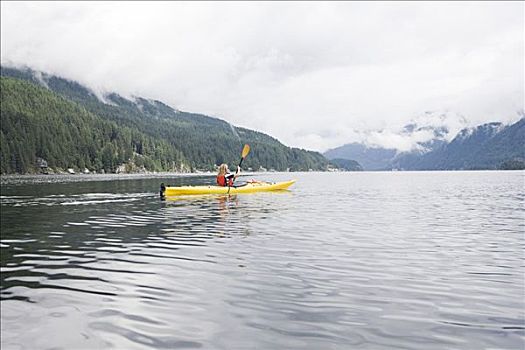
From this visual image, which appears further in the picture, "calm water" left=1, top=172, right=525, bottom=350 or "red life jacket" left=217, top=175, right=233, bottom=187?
"red life jacket" left=217, top=175, right=233, bottom=187

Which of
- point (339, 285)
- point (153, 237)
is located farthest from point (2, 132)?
point (339, 285)

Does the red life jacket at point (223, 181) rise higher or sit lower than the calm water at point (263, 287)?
higher

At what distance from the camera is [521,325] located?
380 inches

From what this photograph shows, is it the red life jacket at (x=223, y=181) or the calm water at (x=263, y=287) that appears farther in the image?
the red life jacket at (x=223, y=181)

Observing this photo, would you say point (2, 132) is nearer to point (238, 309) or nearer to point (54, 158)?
point (54, 158)

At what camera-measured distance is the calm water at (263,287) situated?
8977 mm

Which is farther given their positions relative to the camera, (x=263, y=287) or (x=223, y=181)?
(x=223, y=181)

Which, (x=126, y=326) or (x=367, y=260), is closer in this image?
(x=126, y=326)

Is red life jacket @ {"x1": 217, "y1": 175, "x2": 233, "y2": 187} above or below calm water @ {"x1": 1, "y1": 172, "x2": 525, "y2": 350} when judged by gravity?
above

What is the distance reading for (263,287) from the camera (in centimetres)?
1253

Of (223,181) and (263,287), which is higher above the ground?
(223,181)

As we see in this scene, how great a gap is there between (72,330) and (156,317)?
1.70m

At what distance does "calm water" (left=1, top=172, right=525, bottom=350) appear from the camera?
8.98 meters

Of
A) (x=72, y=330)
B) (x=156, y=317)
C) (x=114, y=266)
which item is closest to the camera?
(x=72, y=330)
